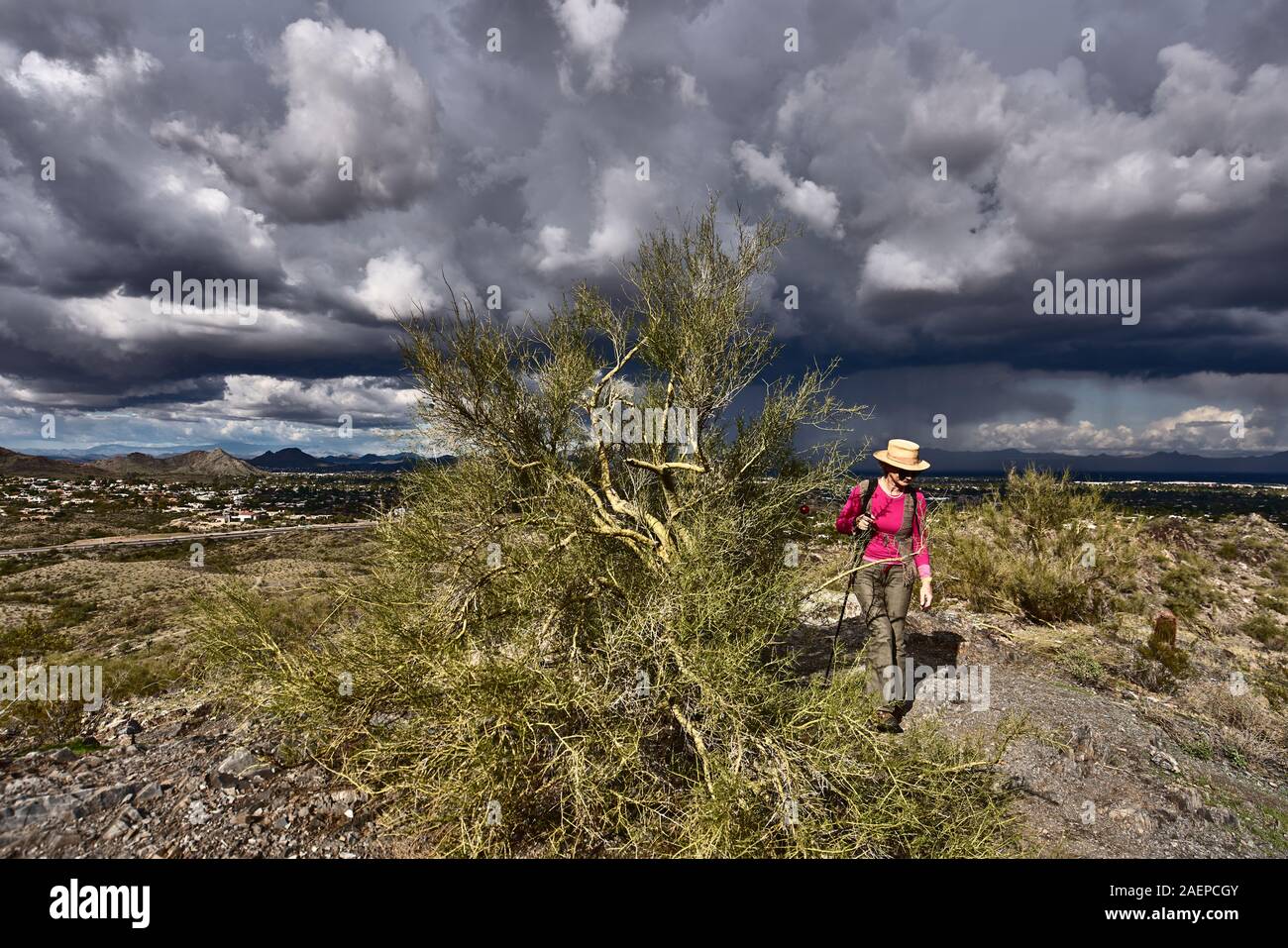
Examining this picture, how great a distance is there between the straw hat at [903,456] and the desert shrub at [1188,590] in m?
8.36

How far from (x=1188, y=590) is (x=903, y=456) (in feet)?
32.0

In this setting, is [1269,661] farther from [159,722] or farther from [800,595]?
[159,722]

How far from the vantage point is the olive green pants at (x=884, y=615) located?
452 centimetres

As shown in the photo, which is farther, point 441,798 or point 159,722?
point 159,722

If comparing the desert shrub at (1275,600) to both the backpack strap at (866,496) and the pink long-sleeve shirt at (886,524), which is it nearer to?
the pink long-sleeve shirt at (886,524)

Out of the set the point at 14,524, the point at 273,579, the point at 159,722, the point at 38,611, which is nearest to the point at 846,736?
the point at 273,579

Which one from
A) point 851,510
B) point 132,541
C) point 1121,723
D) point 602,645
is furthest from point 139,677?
point 132,541

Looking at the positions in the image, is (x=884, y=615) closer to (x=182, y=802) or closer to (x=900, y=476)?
(x=900, y=476)

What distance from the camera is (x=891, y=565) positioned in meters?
4.55

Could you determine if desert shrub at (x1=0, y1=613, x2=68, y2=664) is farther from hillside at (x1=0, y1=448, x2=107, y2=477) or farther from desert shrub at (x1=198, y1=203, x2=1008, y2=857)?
hillside at (x1=0, y1=448, x2=107, y2=477)

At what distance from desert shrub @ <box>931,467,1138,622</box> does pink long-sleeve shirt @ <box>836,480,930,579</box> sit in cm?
346

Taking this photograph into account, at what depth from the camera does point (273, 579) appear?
190 inches

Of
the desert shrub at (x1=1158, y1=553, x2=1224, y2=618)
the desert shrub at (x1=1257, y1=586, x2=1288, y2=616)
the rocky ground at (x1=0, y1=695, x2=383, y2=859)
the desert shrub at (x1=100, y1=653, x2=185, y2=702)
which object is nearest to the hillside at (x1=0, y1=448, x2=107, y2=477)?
the desert shrub at (x1=100, y1=653, x2=185, y2=702)
